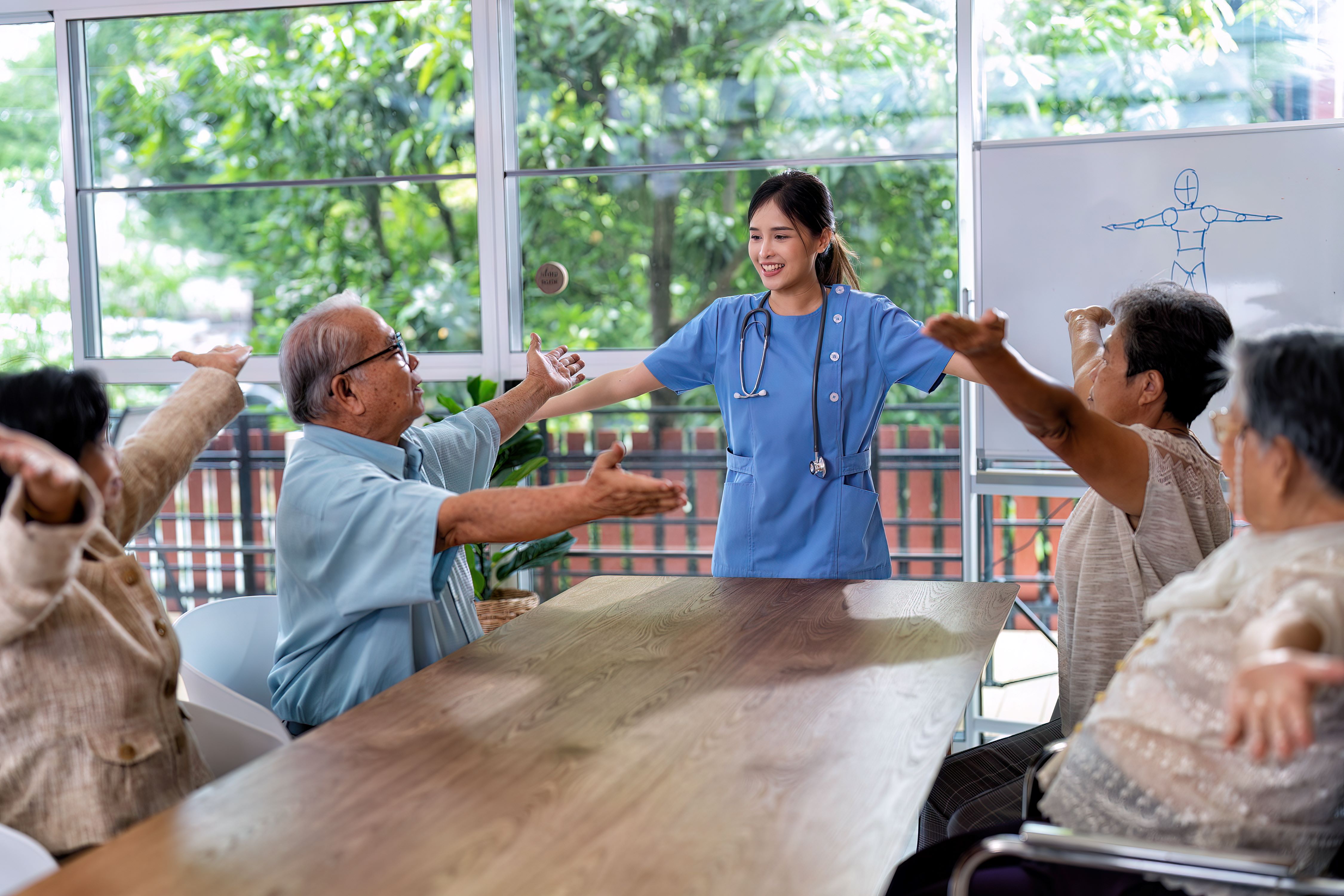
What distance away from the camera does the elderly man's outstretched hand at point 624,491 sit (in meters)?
1.53

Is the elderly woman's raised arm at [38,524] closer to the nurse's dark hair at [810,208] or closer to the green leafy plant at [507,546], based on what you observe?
the nurse's dark hair at [810,208]

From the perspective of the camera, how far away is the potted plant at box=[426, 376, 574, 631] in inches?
141

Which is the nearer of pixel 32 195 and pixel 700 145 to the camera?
pixel 700 145

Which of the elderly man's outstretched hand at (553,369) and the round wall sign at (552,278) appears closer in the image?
the elderly man's outstretched hand at (553,369)

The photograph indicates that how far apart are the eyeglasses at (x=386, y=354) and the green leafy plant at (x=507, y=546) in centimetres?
157

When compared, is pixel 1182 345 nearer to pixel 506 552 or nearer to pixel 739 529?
pixel 739 529

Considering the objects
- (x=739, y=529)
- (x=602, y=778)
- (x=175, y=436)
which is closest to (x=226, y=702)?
(x=175, y=436)

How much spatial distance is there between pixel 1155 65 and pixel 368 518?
9.51ft

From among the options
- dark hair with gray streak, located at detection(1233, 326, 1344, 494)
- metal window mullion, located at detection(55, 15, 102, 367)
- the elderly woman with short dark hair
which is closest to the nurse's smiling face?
the elderly woman with short dark hair

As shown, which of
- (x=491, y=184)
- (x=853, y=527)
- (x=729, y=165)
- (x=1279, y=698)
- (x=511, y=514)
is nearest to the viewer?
(x=1279, y=698)

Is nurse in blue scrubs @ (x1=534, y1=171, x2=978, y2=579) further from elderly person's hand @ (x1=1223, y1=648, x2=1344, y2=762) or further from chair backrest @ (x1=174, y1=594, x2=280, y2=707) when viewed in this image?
elderly person's hand @ (x1=1223, y1=648, x2=1344, y2=762)

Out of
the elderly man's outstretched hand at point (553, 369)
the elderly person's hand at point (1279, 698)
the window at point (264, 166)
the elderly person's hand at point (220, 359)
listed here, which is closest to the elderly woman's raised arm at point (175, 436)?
the elderly person's hand at point (220, 359)

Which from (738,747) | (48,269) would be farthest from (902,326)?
(48,269)

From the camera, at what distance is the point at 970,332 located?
4.95 ft
